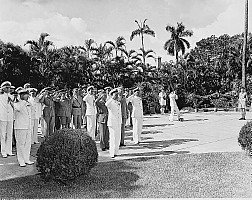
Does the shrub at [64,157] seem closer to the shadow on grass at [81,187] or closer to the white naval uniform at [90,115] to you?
the shadow on grass at [81,187]

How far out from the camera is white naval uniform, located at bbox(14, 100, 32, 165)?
8.14 meters

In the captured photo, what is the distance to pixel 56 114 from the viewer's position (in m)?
12.1

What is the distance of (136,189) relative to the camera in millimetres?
6441

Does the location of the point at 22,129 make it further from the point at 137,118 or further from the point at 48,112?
the point at 137,118

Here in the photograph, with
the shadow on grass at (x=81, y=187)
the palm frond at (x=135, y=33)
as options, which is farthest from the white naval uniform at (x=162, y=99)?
the shadow on grass at (x=81, y=187)

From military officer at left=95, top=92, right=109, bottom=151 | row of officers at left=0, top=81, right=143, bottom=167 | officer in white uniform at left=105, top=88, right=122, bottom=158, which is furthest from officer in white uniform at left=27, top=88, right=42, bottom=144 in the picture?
officer in white uniform at left=105, top=88, right=122, bottom=158

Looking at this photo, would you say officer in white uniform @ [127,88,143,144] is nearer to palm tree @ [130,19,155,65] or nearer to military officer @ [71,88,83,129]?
military officer @ [71,88,83,129]

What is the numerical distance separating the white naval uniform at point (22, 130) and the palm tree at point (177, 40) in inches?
1170

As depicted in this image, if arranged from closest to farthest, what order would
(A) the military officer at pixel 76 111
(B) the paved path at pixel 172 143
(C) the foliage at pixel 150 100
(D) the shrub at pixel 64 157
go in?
1. (D) the shrub at pixel 64 157
2. (B) the paved path at pixel 172 143
3. (A) the military officer at pixel 76 111
4. (C) the foliage at pixel 150 100

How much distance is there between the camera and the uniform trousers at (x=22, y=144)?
814 centimetres

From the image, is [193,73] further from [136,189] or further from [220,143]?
[136,189]

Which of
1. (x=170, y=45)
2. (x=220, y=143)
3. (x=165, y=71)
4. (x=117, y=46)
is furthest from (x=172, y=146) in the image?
(x=170, y=45)

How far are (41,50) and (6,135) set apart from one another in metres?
19.9

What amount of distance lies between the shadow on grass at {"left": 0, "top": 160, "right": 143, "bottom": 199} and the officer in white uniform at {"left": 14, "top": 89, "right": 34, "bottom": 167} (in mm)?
1097
